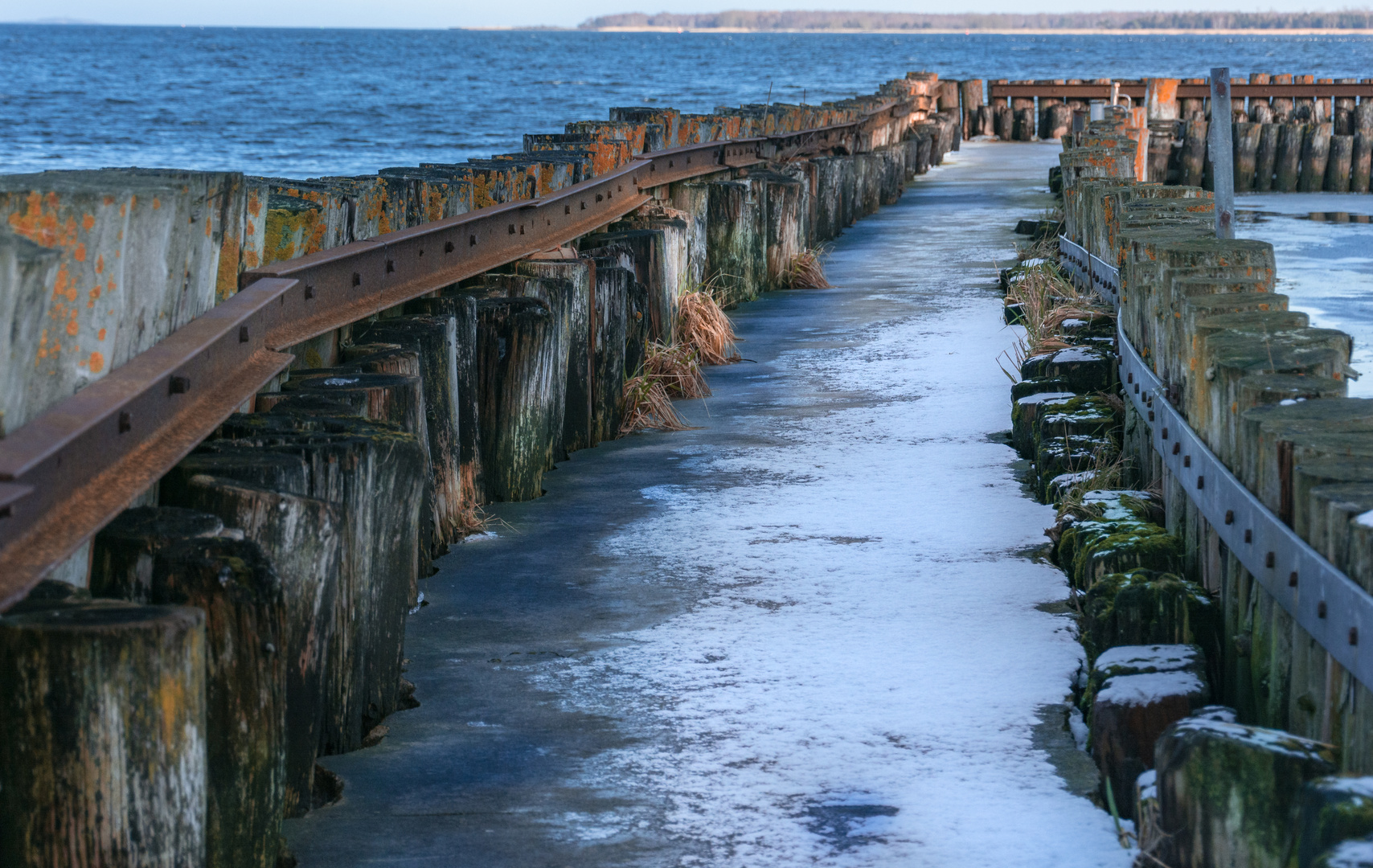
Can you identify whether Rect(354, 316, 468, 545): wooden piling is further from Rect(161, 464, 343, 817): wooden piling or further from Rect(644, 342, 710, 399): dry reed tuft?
Rect(644, 342, 710, 399): dry reed tuft

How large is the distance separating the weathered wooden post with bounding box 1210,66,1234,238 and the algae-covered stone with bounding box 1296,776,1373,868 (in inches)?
154

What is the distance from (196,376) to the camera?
3.44m

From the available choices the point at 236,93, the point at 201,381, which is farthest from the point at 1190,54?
the point at 201,381

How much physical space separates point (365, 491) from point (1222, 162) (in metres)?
3.87

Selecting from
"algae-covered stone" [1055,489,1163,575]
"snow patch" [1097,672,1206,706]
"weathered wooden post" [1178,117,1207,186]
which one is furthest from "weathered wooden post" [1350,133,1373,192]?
"snow patch" [1097,672,1206,706]

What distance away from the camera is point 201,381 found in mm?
3494

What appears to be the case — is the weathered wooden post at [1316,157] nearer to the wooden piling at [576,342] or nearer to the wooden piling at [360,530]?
the wooden piling at [576,342]

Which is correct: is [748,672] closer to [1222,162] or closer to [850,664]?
[850,664]

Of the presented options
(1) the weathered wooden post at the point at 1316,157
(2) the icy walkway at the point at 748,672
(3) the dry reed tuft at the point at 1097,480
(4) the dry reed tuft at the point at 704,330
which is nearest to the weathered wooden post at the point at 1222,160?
(3) the dry reed tuft at the point at 1097,480

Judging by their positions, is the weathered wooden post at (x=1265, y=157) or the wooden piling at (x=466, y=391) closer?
the wooden piling at (x=466, y=391)

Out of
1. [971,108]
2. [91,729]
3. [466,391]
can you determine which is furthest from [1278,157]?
[91,729]

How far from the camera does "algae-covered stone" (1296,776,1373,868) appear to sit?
90.9 inches

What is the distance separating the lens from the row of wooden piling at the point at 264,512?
2.44 meters

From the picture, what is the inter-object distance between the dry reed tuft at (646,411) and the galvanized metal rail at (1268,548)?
8.73 ft
